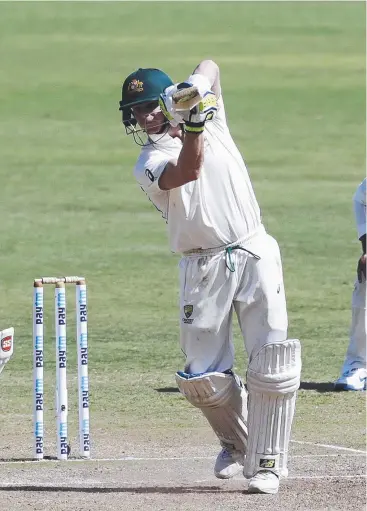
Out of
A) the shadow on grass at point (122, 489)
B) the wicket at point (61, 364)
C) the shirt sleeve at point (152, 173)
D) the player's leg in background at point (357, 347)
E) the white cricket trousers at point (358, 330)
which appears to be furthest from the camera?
the white cricket trousers at point (358, 330)

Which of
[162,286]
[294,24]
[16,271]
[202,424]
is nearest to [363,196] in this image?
[202,424]

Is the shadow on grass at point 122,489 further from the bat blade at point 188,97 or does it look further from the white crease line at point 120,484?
the bat blade at point 188,97

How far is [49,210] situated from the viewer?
66.8 ft

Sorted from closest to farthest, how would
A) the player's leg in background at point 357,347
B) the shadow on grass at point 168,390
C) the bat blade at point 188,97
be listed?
1. the bat blade at point 188,97
2. the shadow on grass at point 168,390
3. the player's leg in background at point 357,347

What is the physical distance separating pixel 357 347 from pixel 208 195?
3.94m

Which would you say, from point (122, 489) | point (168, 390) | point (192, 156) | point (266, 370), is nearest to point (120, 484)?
point (122, 489)

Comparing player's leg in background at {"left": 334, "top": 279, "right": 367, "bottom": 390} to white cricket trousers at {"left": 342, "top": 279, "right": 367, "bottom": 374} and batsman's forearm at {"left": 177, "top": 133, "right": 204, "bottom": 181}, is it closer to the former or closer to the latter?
white cricket trousers at {"left": 342, "top": 279, "right": 367, "bottom": 374}

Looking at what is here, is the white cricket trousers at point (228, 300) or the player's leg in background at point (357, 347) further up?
the white cricket trousers at point (228, 300)

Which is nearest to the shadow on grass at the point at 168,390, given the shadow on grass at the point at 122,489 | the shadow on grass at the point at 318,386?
the shadow on grass at the point at 318,386

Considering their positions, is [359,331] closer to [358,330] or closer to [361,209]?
[358,330]

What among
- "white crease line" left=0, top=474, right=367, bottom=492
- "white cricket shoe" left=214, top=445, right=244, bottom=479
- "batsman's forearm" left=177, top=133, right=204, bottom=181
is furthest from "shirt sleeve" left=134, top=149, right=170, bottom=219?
"white crease line" left=0, top=474, right=367, bottom=492

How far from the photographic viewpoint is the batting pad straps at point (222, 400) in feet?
23.0

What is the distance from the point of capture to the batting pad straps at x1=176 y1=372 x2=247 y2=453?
277 inches

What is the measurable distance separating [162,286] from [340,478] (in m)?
7.66
